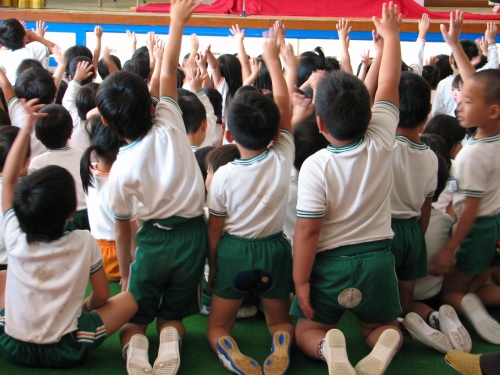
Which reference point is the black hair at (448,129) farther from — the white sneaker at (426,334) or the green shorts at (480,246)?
the white sneaker at (426,334)

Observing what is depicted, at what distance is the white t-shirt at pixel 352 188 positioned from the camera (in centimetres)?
166

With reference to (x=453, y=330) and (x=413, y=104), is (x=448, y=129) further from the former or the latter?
(x=453, y=330)

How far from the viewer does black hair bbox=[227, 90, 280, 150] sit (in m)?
1.75

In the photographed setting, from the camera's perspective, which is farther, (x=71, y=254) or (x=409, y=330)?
(x=409, y=330)

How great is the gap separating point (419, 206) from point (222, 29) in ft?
14.2

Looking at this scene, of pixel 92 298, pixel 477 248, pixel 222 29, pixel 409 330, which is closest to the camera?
pixel 92 298

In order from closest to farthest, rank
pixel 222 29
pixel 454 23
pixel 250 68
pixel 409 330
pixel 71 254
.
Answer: pixel 71 254 → pixel 409 330 → pixel 454 23 → pixel 250 68 → pixel 222 29

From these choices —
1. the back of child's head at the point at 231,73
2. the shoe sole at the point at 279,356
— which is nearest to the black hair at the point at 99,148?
the shoe sole at the point at 279,356

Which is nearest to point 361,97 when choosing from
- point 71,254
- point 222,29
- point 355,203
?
point 355,203

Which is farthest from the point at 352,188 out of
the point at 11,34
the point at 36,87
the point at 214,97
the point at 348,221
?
the point at 11,34

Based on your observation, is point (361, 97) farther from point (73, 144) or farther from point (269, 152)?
point (73, 144)

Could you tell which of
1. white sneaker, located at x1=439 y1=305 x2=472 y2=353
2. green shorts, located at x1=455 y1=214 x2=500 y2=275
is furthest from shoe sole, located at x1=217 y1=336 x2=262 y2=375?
green shorts, located at x1=455 y1=214 x2=500 y2=275

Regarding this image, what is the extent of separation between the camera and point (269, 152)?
5.88 ft

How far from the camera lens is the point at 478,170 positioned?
1.96m
